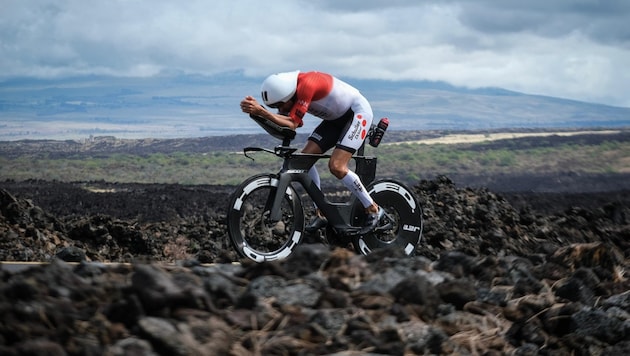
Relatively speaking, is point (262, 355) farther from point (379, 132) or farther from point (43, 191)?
point (43, 191)

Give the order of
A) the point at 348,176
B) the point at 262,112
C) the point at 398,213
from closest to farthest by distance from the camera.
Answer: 1. the point at 262,112
2. the point at 348,176
3. the point at 398,213

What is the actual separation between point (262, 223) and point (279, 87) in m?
1.48

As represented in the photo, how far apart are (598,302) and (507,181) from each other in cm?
7450

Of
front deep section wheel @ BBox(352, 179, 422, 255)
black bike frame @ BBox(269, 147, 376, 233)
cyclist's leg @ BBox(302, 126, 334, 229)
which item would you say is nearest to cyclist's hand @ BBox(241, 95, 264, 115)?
black bike frame @ BBox(269, 147, 376, 233)

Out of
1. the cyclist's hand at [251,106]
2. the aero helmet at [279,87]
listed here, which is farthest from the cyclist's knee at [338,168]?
the cyclist's hand at [251,106]

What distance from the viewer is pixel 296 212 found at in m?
10.0

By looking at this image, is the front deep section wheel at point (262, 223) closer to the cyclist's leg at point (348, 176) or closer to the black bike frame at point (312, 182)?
the black bike frame at point (312, 182)

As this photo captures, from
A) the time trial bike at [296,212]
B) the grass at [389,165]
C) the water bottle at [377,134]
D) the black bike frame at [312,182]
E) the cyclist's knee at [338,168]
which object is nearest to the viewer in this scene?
the time trial bike at [296,212]

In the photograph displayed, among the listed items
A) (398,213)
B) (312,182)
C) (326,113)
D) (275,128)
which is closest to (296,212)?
(312,182)

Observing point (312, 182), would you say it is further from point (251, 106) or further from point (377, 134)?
point (251, 106)

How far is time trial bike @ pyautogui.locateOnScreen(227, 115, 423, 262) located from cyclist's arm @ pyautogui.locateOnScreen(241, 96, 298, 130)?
2.8 inches

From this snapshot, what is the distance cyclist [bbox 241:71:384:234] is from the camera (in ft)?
31.4

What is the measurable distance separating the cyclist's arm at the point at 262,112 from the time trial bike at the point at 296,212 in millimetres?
71

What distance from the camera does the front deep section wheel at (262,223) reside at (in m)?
9.63
